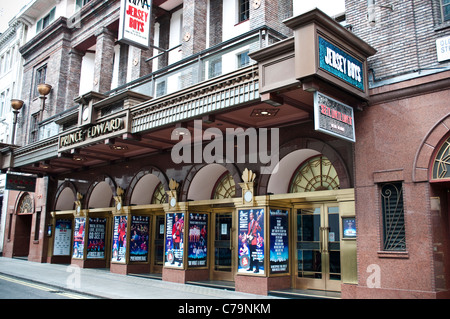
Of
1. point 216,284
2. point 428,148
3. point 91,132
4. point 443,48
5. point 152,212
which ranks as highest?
point 443,48

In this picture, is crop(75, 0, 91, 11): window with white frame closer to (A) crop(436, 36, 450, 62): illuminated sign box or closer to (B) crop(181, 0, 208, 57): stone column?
(B) crop(181, 0, 208, 57): stone column

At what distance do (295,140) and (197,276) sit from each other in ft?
19.5

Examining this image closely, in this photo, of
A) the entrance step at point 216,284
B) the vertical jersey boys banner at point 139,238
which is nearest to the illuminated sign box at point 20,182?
the vertical jersey boys banner at point 139,238

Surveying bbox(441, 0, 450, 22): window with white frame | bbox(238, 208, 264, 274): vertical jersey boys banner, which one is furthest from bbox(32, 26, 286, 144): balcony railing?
bbox(238, 208, 264, 274): vertical jersey boys banner

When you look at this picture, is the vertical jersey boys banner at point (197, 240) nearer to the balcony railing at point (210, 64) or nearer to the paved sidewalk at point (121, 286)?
the paved sidewalk at point (121, 286)

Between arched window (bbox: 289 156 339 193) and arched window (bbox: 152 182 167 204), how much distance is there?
6.57 meters

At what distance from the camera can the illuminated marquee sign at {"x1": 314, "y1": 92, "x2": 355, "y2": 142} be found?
8625mm

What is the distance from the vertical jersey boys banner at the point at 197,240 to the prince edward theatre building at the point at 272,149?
50 millimetres

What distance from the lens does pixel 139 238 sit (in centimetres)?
1730

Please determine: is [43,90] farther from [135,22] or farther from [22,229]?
[135,22]

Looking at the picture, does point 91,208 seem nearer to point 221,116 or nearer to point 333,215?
point 221,116

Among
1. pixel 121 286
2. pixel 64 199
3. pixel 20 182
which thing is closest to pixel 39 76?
pixel 20 182

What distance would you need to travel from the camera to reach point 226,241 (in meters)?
14.6

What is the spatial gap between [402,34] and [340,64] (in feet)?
6.27
